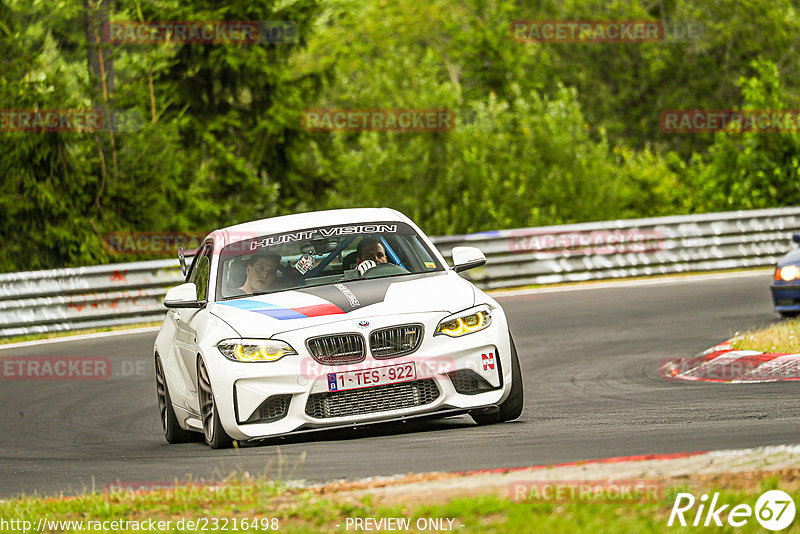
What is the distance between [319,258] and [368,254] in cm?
35

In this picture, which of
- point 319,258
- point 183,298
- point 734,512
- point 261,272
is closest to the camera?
point 734,512

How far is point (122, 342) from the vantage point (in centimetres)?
1673

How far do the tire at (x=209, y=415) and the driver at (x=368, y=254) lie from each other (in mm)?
1396

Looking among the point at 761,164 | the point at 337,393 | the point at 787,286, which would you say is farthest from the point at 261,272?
the point at 761,164

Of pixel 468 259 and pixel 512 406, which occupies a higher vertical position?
pixel 468 259

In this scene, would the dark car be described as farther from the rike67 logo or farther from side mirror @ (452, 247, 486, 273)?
the rike67 logo

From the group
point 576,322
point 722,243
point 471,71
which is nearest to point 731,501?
point 576,322

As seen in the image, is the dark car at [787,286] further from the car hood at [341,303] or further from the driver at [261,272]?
the driver at [261,272]

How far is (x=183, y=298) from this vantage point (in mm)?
8969

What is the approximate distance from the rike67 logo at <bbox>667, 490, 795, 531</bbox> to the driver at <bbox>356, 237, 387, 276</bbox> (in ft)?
14.7

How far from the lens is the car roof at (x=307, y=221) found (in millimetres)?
9617

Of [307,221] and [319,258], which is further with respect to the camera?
→ [307,221]

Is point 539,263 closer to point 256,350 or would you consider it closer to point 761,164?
point 761,164

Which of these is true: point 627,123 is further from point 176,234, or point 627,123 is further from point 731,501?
point 731,501
